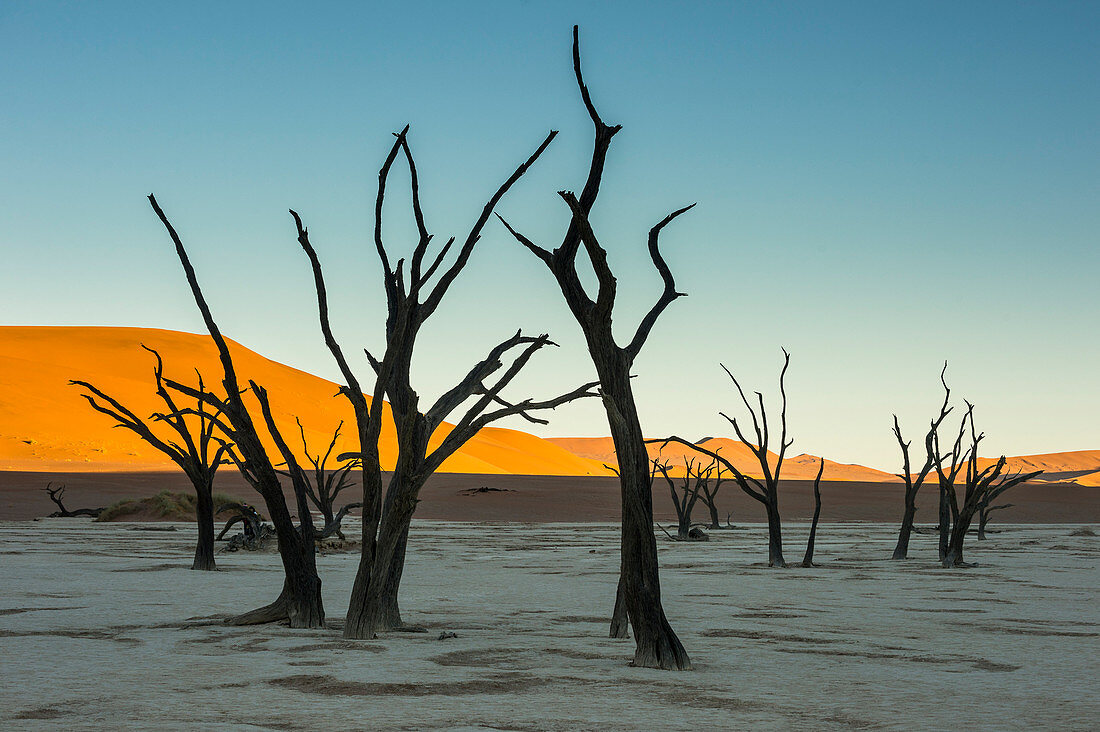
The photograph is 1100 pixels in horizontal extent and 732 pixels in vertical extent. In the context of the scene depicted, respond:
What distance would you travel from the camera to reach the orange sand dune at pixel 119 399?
57.0 m

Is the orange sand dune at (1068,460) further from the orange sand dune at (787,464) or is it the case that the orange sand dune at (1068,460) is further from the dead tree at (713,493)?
the dead tree at (713,493)

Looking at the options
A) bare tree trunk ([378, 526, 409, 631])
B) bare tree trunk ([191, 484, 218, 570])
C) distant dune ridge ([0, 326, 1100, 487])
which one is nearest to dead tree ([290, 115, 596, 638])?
bare tree trunk ([378, 526, 409, 631])

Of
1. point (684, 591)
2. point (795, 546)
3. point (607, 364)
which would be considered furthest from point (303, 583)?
point (795, 546)

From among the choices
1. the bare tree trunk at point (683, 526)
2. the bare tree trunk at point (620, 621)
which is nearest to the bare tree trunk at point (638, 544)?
the bare tree trunk at point (620, 621)

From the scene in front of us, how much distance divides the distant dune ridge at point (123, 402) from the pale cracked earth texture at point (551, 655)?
1170 inches

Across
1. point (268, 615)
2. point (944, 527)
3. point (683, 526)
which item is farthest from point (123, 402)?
point (268, 615)

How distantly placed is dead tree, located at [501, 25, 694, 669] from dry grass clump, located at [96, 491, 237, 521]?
23660mm

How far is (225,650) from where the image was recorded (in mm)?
6734

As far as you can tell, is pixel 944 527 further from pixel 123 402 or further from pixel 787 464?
pixel 787 464

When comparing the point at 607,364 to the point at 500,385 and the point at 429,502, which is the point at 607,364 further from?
the point at 429,502

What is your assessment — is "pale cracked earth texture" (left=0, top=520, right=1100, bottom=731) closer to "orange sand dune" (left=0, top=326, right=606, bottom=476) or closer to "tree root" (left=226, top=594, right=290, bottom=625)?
"tree root" (left=226, top=594, right=290, bottom=625)

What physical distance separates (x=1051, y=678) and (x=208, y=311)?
6073mm

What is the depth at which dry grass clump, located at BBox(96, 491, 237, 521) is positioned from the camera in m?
28.3

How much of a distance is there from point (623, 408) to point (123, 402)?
66.3m
